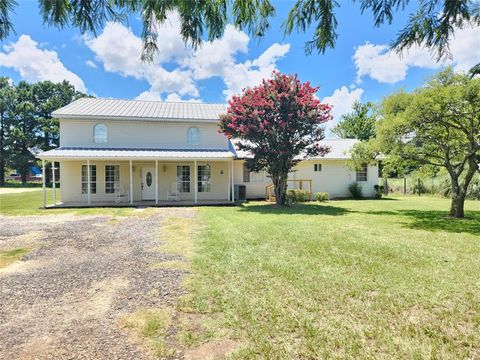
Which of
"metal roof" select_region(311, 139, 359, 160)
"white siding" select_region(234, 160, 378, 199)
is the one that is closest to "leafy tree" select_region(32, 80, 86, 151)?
"white siding" select_region(234, 160, 378, 199)

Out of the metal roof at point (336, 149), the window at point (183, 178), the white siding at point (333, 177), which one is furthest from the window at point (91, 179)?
the white siding at point (333, 177)

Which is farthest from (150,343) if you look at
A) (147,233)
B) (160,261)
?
(147,233)

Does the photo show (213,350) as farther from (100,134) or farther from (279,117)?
(100,134)

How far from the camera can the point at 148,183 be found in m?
17.6

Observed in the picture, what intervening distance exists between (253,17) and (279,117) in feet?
37.3

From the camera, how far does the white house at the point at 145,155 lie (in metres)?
16.6

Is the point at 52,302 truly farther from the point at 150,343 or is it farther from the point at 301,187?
the point at 301,187

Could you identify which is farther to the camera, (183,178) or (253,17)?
(183,178)

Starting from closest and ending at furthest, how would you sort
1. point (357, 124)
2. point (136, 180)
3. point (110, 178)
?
point (110, 178), point (136, 180), point (357, 124)

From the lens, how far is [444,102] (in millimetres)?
9523

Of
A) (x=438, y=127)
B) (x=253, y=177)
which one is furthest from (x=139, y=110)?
(x=438, y=127)

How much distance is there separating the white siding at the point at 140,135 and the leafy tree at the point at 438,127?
975cm

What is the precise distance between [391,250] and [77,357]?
6003 mm

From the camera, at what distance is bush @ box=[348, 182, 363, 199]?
66.3 feet
